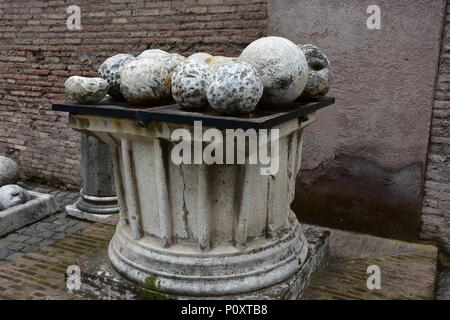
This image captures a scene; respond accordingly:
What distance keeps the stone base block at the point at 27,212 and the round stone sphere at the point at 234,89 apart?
3.42 m

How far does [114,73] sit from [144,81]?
443 mm

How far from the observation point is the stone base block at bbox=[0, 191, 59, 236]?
488 cm

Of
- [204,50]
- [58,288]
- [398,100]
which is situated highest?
[204,50]

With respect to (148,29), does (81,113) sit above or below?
below

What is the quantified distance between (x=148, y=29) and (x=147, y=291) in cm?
346

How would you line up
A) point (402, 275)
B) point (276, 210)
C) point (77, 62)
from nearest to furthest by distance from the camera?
point (276, 210)
point (402, 275)
point (77, 62)

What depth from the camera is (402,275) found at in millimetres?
3764

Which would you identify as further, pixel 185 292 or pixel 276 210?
pixel 276 210

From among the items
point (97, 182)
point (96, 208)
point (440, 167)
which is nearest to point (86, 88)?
point (97, 182)

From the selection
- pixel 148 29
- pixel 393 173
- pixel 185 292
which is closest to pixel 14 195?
pixel 148 29

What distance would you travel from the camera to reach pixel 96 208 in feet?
17.2

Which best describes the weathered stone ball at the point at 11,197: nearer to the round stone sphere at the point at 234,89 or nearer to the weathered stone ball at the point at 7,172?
the weathered stone ball at the point at 7,172

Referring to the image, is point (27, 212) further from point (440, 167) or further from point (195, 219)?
point (440, 167)

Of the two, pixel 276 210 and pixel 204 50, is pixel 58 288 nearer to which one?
pixel 276 210
